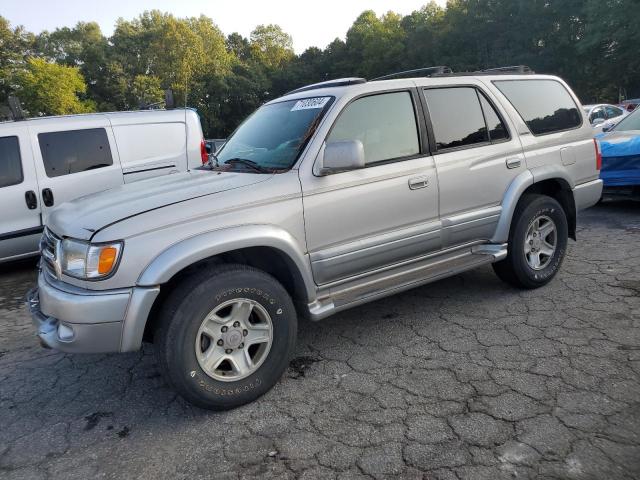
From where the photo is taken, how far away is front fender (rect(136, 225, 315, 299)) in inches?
100

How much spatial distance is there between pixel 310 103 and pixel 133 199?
1384 mm

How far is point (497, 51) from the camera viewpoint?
3856 centimetres

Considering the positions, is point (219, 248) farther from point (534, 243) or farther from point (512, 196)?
point (534, 243)

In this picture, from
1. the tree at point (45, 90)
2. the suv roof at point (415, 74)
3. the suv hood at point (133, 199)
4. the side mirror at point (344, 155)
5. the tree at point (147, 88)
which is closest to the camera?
the suv hood at point (133, 199)

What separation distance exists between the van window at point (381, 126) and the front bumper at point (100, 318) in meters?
1.55

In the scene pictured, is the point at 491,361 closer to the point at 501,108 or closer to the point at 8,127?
the point at 501,108

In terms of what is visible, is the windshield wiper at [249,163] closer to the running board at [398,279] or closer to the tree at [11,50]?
the running board at [398,279]

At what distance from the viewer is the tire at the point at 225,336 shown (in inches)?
103

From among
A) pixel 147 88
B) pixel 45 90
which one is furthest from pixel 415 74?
pixel 147 88

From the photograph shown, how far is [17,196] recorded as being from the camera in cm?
564

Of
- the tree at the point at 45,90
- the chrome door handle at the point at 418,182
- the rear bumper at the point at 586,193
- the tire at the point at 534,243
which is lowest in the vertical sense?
the tire at the point at 534,243

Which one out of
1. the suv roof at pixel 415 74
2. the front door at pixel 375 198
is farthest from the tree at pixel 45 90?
the front door at pixel 375 198

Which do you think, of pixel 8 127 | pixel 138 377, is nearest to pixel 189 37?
pixel 8 127

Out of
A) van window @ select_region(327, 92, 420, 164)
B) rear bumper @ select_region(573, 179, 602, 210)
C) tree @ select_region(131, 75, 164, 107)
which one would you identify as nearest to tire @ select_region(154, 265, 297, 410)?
van window @ select_region(327, 92, 420, 164)
